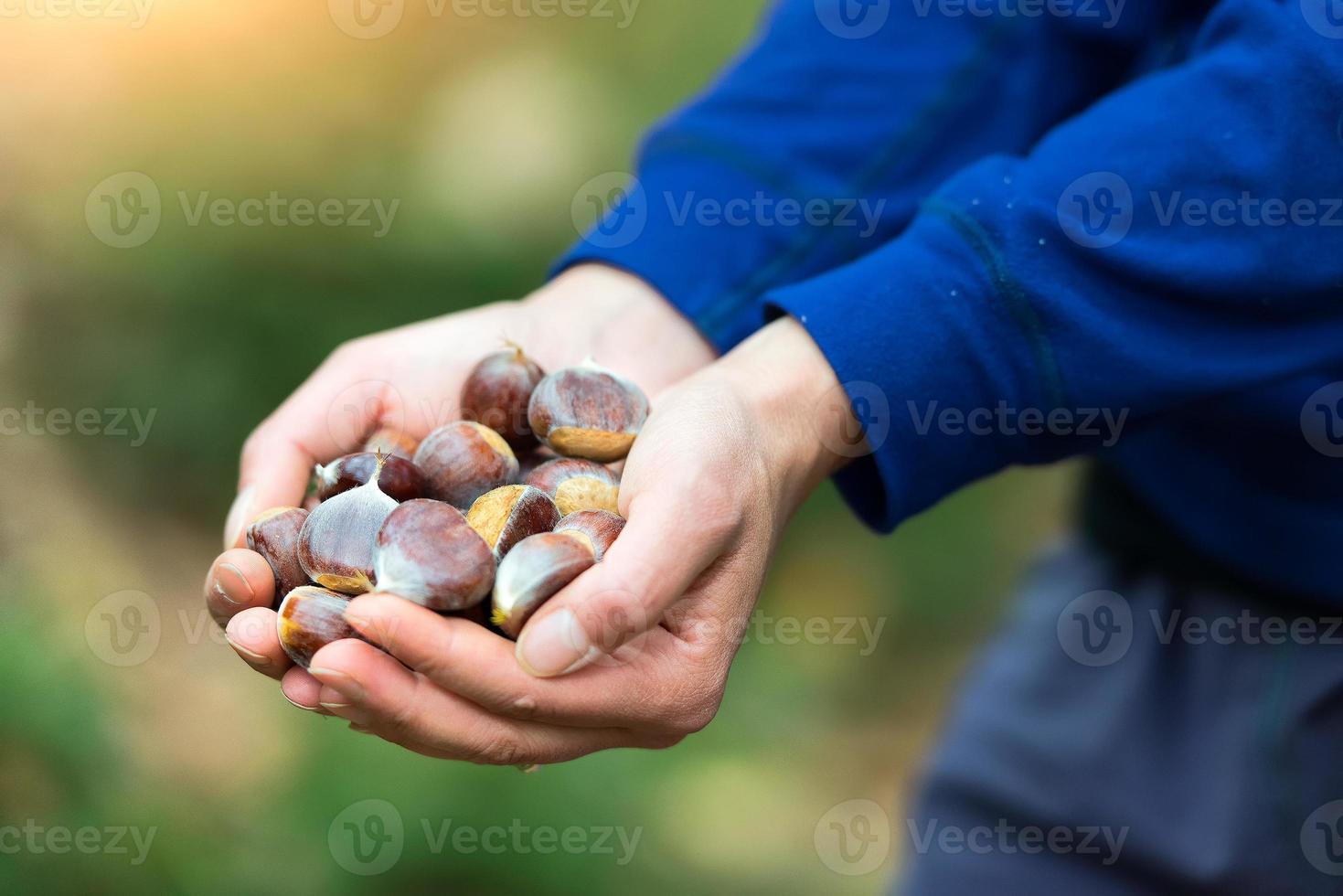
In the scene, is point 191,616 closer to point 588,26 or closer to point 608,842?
point 608,842

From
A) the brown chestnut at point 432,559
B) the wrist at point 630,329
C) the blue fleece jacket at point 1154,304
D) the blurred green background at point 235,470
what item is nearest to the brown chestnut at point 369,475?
the brown chestnut at point 432,559

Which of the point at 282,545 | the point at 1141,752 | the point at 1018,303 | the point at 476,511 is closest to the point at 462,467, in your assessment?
the point at 476,511

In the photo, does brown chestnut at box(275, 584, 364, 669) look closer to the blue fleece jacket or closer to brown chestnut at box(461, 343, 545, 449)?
brown chestnut at box(461, 343, 545, 449)

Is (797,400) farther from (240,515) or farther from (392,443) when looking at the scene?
(240,515)

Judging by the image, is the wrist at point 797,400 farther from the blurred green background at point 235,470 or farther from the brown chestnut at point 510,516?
the blurred green background at point 235,470

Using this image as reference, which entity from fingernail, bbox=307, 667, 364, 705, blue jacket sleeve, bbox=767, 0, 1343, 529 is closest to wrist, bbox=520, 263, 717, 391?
blue jacket sleeve, bbox=767, 0, 1343, 529

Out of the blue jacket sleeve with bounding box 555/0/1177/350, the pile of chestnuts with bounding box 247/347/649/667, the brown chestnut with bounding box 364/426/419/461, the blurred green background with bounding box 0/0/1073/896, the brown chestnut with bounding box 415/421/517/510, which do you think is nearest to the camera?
the pile of chestnuts with bounding box 247/347/649/667
